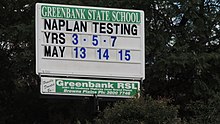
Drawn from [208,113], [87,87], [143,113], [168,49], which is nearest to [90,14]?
[87,87]

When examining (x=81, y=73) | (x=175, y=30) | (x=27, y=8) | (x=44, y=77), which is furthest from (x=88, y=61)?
(x=27, y=8)

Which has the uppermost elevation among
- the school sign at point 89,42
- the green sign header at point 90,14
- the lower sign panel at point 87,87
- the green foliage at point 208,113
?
the green sign header at point 90,14

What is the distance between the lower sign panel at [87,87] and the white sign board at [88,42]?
0.77 feet

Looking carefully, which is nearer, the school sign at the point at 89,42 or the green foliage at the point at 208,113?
the green foliage at the point at 208,113

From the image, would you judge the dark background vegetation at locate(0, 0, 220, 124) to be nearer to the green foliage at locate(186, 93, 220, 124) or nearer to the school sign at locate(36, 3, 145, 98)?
the school sign at locate(36, 3, 145, 98)

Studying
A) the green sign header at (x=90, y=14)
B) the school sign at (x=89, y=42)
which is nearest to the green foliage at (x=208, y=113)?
the school sign at (x=89, y=42)

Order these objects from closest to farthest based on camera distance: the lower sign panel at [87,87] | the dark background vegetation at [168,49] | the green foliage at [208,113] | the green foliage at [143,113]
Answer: the green foliage at [143,113]
the green foliage at [208,113]
the lower sign panel at [87,87]
the dark background vegetation at [168,49]

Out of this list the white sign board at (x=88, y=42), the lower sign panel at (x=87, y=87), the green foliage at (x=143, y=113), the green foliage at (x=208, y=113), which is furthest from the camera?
the white sign board at (x=88, y=42)

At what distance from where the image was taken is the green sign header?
1608cm

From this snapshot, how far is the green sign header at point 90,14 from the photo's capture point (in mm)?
16078

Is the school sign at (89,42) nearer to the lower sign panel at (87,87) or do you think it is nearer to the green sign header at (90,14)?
the green sign header at (90,14)

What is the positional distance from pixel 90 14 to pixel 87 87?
7.52 ft

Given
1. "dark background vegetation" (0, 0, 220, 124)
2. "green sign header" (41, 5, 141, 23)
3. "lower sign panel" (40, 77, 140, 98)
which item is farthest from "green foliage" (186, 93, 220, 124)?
"dark background vegetation" (0, 0, 220, 124)

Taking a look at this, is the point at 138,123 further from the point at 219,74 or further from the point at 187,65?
the point at 219,74
